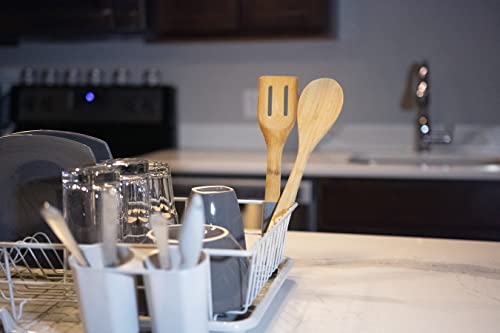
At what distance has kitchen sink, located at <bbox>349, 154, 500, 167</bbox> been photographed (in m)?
2.47

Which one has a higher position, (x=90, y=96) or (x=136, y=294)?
(x=90, y=96)

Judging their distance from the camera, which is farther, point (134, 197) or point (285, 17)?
point (285, 17)

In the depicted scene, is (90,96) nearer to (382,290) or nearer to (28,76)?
(28,76)

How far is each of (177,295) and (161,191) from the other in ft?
0.91

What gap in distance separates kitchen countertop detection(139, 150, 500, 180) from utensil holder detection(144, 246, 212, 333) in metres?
1.46

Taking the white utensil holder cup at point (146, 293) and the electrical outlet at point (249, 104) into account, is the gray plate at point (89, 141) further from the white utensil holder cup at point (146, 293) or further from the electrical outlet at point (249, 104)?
the electrical outlet at point (249, 104)

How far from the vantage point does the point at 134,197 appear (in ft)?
2.75

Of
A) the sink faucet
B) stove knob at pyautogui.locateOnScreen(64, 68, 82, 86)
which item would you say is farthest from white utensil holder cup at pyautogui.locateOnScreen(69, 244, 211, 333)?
stove knob at pyautogui.locateOnScreen(64, 68, 82, 86)

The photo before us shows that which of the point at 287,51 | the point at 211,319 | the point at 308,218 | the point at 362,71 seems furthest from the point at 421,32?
the point at 211,319

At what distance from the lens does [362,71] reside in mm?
2633

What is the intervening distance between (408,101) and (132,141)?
1.17 m

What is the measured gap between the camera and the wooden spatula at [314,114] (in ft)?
2.79

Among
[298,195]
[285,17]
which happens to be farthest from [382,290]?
[285,17]

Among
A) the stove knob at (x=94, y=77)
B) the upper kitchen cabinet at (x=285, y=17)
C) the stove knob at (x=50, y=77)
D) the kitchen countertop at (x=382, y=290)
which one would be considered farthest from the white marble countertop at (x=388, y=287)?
the stove knob at (x=50, y=77)
